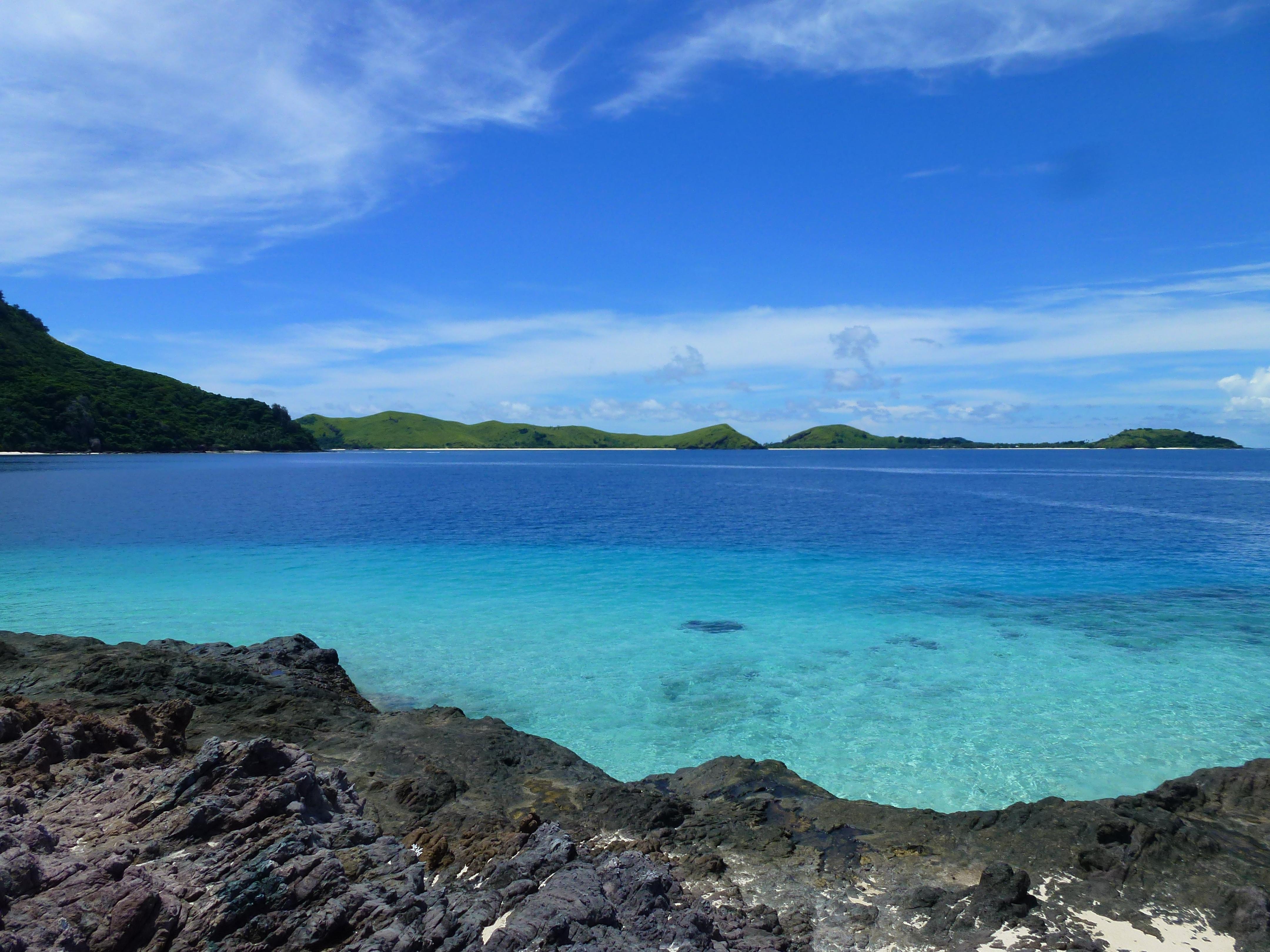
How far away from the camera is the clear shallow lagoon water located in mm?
15742

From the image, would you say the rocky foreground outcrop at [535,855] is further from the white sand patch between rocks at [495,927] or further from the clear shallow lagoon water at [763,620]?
the clear shallow lagoon water at [763,620]

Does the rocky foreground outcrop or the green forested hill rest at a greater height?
the green forested hill

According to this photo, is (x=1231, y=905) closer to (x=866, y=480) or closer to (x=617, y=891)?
(x=617, y=891)

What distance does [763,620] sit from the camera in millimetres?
26188

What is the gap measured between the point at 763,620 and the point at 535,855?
19.3 m

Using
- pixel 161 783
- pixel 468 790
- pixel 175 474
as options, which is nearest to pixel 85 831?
pixel 161 783

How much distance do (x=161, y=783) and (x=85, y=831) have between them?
2.57ft

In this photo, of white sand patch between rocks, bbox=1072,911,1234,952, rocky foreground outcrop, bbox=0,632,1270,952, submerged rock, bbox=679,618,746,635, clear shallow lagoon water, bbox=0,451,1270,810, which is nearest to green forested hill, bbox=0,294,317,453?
clear shallow lagoon water, bbox=0,451,1270,810

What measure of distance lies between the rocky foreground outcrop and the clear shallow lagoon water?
3.49 meters

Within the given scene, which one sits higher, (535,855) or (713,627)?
(535,855)

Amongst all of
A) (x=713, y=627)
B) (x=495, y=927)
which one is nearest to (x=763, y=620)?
(x=713, y=627)

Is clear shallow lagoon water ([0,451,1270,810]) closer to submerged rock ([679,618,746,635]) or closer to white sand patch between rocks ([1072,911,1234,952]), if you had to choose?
submerged rock ([679,618,746,635])

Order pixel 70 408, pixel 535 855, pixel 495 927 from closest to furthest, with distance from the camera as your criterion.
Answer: pixel 495 927 → pixel 535 855 → pixel 70 408

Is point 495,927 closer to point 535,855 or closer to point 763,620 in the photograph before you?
point 535,855
